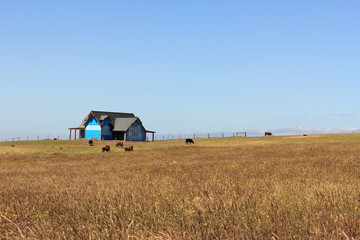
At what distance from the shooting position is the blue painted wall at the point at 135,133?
93.4m

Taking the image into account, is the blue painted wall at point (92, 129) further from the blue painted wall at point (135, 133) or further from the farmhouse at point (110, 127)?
the blue painted wall at point (135, 133)

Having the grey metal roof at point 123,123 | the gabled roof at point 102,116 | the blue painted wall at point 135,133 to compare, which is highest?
the gabled roof at point 102,116

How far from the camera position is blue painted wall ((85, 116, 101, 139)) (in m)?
92.9

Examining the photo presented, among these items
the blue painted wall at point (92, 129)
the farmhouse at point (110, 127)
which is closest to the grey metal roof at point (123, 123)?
the farmhouse at point (110, 127)

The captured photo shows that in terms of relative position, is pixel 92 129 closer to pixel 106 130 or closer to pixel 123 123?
pixel 106 130

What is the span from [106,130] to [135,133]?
7206mm

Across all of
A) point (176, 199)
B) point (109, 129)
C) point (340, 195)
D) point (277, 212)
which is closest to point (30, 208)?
point (176, 199)

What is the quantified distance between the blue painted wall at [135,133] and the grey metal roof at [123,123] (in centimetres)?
98

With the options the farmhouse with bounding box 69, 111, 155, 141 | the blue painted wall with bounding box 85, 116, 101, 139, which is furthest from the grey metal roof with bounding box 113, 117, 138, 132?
the blue painted wall with bounding box 85, 116, 101, 139

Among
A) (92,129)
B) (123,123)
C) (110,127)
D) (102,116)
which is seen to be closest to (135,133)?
(123,123)

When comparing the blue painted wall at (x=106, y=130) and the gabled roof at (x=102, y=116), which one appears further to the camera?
the gabled roof at (x=102, y=116)

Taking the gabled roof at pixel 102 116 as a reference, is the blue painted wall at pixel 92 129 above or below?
below

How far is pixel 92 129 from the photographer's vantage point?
94125 mm

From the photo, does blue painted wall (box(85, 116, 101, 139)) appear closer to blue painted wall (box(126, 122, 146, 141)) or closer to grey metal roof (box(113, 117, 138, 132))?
grey metal roof (box(113, 117, 138, 132))
